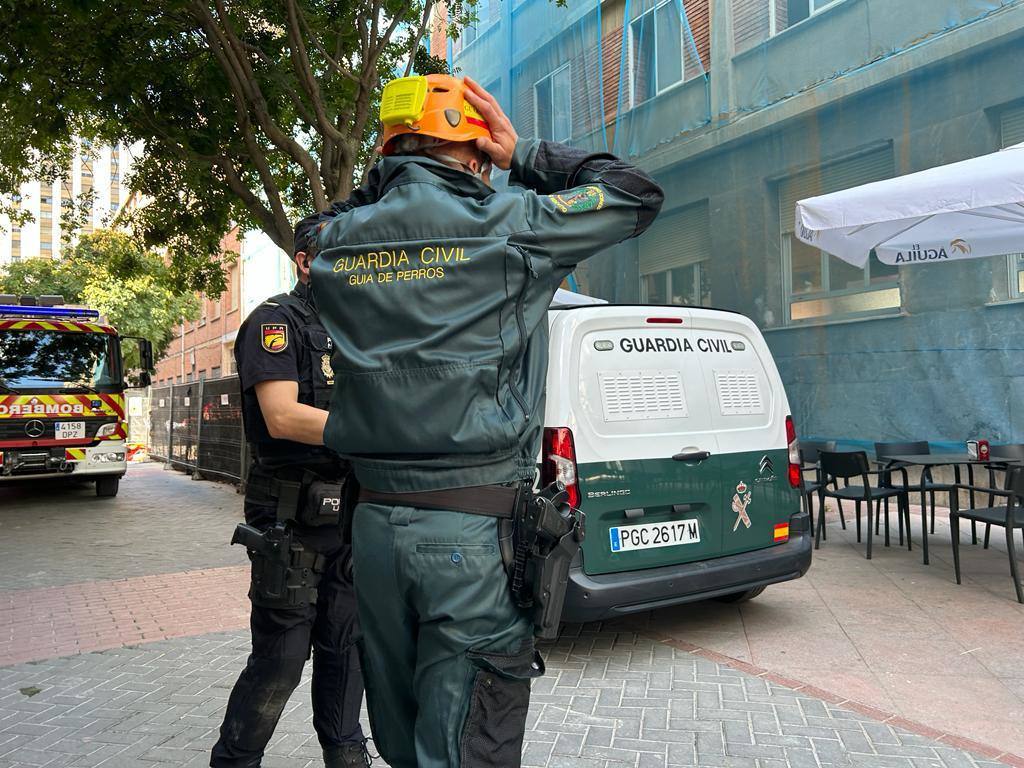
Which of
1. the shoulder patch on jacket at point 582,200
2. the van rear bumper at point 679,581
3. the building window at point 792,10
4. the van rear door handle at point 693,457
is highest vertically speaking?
the building window at point 792,10

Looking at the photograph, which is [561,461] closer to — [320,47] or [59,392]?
[320,47]

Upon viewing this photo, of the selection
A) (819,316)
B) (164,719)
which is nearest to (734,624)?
(164,719)

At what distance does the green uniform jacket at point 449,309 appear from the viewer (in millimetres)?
1714

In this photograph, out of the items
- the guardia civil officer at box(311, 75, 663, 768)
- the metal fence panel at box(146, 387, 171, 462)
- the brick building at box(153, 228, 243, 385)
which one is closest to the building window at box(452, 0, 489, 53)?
the metal fence panel at box(146, 387, 171, 462)

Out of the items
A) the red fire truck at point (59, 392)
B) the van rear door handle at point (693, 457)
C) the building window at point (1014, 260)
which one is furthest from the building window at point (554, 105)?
the van rear door handle at point (693, 457)

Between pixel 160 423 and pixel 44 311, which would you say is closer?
pixel 44 311

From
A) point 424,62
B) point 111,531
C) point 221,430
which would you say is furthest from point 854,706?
point 221,430

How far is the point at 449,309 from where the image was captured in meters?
1.73

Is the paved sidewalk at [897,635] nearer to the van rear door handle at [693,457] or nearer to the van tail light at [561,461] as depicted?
the van rear door handle at [693,457]

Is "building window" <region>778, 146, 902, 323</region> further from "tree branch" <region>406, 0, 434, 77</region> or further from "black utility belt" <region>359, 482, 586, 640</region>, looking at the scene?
"black utility belt" <region>359, 482, 586, 640</region>

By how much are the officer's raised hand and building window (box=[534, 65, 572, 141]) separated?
38.0 ft

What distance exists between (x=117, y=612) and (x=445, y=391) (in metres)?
5.06

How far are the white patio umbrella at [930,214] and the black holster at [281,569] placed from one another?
15.5 feet

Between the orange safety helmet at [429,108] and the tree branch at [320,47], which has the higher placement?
the tree branch at [320,47]
